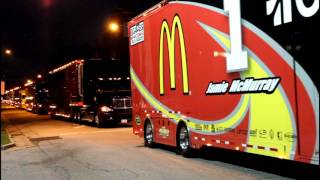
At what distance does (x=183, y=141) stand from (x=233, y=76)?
3555 millimetres

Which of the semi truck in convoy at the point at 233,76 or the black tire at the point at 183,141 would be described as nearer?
the semi truck in convoy at the point at 233,76

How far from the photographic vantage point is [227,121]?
37.2ft

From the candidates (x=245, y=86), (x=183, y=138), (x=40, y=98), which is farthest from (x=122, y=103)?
(x=40, y=98)

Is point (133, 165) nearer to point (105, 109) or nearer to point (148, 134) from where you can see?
point (148, 134)

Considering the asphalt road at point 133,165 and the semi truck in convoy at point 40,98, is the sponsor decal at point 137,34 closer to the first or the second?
the asphalt road at point 133,165

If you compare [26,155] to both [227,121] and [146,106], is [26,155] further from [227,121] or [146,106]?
[227,121]

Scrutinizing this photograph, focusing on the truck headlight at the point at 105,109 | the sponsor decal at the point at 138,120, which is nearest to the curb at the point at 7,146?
the sponsor decal at the point at 138,120

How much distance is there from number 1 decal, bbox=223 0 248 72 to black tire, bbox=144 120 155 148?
579 centimetres

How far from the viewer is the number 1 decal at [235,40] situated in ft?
34.1

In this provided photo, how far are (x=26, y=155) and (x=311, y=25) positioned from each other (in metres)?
10.8

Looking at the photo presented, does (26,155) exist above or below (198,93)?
below

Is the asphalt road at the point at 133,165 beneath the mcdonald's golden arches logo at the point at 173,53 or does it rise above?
beneath

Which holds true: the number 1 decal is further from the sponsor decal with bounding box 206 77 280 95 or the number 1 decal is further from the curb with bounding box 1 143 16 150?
the curb with bounding box 1 143 16 150

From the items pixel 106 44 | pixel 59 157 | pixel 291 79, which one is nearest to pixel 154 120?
pixel 59 157
